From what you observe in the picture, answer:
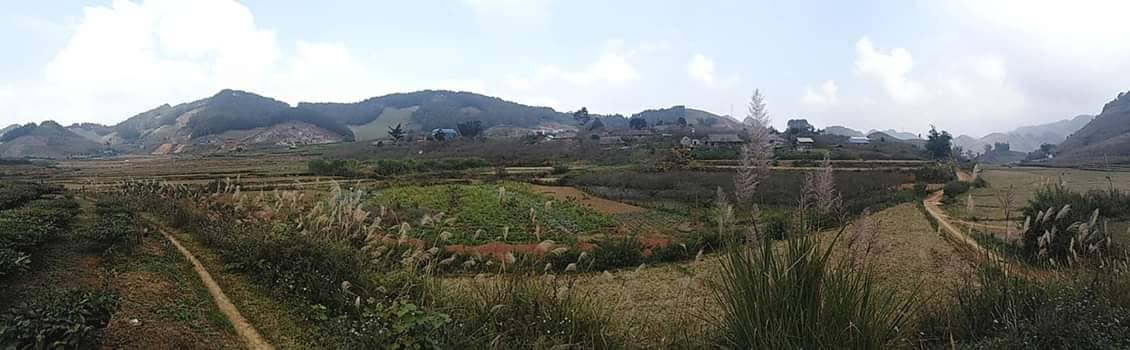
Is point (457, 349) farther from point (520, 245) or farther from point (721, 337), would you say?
point (520, 245)

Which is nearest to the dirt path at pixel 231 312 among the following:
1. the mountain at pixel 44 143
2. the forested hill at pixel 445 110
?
the mountain at pixel 44 143

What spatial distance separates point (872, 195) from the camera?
24672 mm

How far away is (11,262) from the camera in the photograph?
597cm

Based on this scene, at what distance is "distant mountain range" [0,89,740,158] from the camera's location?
95.9 metres

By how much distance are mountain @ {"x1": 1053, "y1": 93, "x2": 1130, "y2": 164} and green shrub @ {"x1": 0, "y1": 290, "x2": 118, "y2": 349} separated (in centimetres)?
6717

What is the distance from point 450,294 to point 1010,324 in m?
4.73

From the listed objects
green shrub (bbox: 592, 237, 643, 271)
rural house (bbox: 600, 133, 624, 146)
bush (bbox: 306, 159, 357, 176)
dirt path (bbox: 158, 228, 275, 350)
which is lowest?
green shrub (bbox: 592, 237, 643, 271)

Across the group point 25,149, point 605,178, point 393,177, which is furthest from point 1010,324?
point 25,149

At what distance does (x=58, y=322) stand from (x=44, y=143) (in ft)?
421

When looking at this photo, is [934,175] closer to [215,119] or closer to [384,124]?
[215,119]

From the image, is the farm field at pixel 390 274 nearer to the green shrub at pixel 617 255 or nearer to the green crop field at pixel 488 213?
the green shrub at pixel 617 255

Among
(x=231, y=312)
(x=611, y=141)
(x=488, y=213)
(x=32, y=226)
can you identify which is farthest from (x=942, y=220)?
(x=611, y=141)

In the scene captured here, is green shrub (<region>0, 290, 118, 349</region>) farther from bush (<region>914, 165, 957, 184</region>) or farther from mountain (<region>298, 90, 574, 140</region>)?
mountain (<region>298, 90, 574, 140</region>)

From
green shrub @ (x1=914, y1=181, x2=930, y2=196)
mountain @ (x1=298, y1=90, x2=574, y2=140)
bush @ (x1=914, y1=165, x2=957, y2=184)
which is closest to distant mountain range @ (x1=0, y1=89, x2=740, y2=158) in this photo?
mountain @ (x1=298, y1=90, x2=574, y2=140)
